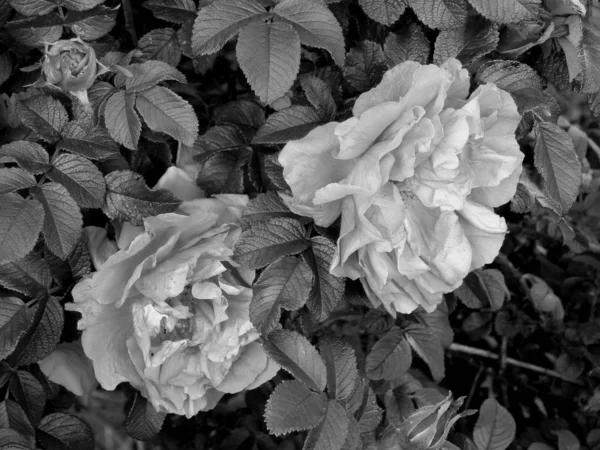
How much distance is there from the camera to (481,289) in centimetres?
159

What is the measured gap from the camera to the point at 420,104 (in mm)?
950

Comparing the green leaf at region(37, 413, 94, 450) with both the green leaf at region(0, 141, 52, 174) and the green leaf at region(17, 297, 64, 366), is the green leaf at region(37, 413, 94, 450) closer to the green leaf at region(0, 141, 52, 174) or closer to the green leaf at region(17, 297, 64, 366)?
the green leaf at region(17, 297, 64, 366)

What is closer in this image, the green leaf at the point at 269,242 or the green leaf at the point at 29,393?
the green leaf at the point at 269,242

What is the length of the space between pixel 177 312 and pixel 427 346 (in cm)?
62

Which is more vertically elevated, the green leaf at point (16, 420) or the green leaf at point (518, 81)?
the green leaf at point (518, 81)

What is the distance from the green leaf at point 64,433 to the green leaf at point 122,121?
0.52m

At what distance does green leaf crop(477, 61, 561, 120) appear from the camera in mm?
1115

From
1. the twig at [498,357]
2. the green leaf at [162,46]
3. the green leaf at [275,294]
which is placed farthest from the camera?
the twig at [498,357]

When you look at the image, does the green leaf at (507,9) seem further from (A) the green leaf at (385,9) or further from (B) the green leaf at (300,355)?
(B) the green leaf at (300,355)

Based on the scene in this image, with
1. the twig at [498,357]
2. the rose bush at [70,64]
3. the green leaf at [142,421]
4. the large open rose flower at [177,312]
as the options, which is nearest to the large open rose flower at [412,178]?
the large open rose flower at [177,312]

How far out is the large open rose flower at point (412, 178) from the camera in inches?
36.9

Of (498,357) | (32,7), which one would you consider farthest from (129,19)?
(498,357)

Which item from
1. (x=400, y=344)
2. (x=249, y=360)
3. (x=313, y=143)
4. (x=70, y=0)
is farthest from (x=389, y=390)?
(x=70, y=0)

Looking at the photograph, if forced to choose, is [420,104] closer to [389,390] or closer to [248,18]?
[248,18]
